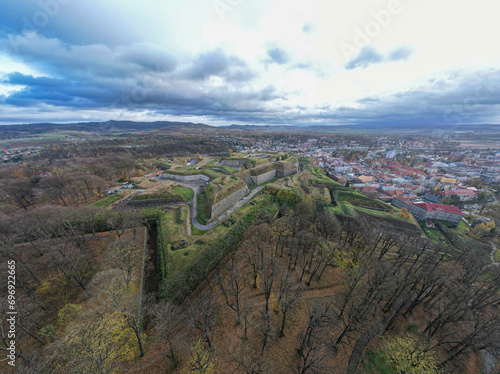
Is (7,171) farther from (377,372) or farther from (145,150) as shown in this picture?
(377,372)

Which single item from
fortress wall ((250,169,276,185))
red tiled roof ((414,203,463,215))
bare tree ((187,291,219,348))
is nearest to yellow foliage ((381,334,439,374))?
bare tree ((187,291,219,348))

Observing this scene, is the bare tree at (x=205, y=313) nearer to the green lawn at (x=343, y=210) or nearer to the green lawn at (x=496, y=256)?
the green lawn at (x=343, y=210)

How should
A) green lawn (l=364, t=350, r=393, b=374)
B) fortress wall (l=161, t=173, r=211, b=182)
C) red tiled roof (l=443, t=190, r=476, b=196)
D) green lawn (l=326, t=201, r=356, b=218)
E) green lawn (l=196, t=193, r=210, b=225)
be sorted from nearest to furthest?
1. green lawn (l=364, t=350, r=393, b=374)
2. green lawn (l=196, t=193, r=210, b=225)
3. green lawn (l=326, t=201, r=356, b=218)
4. red tiled roof (l=443, t=190, r=476, b=196)
5. fortress wall (l=161, t=173, r=211, b=182)

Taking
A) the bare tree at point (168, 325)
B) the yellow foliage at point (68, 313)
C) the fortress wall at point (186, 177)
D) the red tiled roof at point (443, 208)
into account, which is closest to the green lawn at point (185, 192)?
the fortress wall at point (186, 177)

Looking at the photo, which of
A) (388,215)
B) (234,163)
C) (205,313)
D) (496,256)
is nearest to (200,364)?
(205,313)

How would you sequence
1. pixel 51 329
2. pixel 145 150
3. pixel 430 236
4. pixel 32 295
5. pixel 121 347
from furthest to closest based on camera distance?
pixel 145 150 < pixel 430 236 < pixel 32 295 < pixel 51 329 < pixel 121 347

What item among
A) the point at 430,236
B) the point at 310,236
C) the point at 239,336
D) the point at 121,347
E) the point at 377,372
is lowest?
the point at 430,236

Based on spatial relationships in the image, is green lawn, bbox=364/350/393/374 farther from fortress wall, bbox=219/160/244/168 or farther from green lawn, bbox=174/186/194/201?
fortress wall, bbox=219/160/244/168

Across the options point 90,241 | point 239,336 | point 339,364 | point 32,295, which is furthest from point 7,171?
point 339,364

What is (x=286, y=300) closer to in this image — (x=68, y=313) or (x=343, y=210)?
(x=68, y=313)
